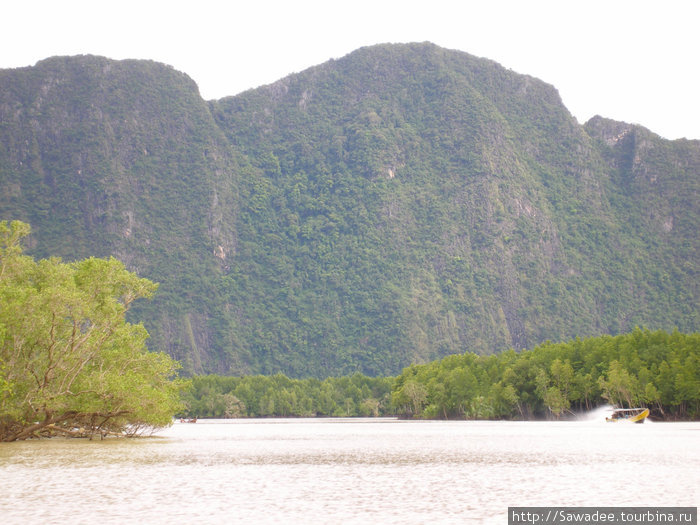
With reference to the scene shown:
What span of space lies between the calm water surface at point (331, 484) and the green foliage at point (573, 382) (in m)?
50.9

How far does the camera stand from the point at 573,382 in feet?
373

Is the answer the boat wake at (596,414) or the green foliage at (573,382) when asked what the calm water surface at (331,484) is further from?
the boat wake at (596,414)

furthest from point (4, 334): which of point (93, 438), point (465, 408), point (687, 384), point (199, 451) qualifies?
point (465, 408)

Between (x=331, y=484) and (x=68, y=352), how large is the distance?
94.6 feet

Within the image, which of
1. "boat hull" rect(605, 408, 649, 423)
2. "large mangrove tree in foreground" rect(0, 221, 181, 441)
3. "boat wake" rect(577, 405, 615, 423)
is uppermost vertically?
"large mangrove tree in foreground" rect(0, 221, 181, 441)

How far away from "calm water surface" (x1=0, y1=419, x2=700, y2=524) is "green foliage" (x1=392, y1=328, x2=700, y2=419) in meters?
50.9

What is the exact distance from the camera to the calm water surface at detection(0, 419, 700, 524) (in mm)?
Answer: 24188

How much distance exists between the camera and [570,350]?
122 m

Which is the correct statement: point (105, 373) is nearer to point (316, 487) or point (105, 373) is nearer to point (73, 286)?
point (73, 286)

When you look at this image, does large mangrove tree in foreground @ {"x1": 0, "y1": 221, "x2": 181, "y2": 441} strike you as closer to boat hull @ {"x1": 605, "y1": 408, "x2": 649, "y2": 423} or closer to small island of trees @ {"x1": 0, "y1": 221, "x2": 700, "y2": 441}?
small island of trees @ {"x1": 0, "y1": 221, "x2": 700, "y2": 441}

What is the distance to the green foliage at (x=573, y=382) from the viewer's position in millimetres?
98250

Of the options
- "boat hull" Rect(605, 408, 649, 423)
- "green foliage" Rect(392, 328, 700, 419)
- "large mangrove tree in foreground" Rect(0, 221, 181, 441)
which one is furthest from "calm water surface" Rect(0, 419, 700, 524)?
"green foliage" Rect(392, 328, 700, 419)

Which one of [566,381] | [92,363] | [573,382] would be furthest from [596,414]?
[92,363]

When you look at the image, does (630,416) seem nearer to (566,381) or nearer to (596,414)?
(566,381)
